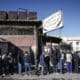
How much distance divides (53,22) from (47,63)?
12.2 feet

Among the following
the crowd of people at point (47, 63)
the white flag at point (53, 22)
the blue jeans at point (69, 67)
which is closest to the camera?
the blue jeans at point (69, 67)

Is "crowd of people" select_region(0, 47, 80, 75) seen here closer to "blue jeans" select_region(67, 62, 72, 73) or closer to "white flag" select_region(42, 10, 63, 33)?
"blue jeans" select_region(67, 62, 72, 73)

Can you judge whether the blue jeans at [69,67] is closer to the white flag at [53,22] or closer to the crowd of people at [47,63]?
the crowd of people at [47,63]

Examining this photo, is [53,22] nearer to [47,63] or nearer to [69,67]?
[47,63]

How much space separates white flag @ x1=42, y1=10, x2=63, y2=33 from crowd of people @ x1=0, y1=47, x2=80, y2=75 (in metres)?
2.16

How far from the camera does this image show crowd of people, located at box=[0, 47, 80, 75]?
929 inches

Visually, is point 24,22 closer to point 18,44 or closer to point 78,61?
point 18,44

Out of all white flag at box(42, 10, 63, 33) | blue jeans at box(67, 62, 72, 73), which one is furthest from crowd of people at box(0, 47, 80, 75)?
white flag at box(42, 10, 63, 33)

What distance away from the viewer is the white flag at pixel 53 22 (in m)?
24.7

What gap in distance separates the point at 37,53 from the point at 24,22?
3279mm

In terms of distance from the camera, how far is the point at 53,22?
1027 inches

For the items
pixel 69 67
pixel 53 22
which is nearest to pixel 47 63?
pixel 69 67

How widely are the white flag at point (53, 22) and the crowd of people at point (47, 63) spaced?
2.16 meters

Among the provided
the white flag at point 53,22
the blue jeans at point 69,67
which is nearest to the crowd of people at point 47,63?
the blue jeans at point 69,67
